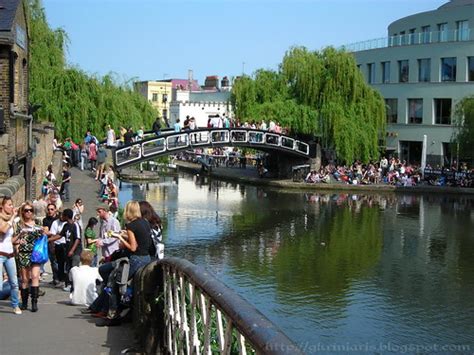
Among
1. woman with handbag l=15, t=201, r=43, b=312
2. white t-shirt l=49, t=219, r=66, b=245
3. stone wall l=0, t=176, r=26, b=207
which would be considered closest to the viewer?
woman with handbag l=15, t=201, r=43, b=312

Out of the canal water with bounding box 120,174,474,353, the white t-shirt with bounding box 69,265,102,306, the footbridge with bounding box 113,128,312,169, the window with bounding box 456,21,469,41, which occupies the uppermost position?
the window with bounding box 456,21,469,41

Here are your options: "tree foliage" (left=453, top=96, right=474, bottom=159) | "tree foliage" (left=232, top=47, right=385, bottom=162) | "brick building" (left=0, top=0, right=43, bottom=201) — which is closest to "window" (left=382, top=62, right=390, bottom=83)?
"tree foliage" (left=232, top=47, right=385, bottom=162)

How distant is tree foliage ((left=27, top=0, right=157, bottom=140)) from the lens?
35.4m

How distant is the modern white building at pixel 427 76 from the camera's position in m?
53.0

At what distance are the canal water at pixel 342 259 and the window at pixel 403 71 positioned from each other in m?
17.0

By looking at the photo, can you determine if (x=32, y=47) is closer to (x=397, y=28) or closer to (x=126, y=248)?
(x=126, y=248)

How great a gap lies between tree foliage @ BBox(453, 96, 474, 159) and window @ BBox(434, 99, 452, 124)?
7.31m

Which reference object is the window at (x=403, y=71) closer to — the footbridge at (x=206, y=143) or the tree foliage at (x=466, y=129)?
the tree foliage at (x=466, y=129)

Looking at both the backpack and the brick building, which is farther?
the brick building

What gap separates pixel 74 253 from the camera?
458 inches

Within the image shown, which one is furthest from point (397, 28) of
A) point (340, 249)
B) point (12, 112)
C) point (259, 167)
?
point (12, 112)

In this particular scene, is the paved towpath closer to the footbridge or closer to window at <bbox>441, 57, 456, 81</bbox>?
the footbridge

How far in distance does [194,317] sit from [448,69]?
51191 mm

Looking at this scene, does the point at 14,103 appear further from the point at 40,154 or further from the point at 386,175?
the point at 386,175
